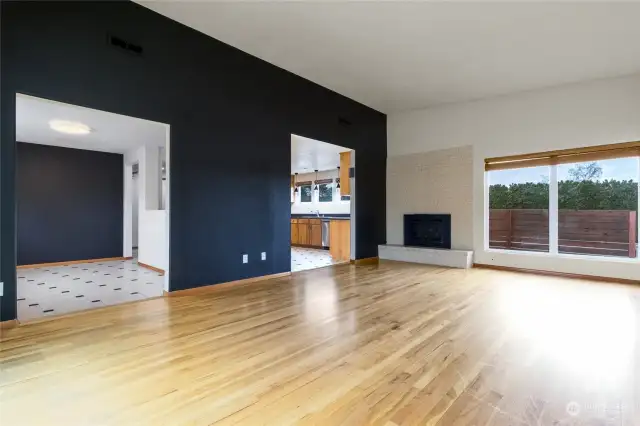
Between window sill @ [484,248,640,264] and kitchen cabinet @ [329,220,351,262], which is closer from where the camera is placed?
window sill @ [484,248,640,264]

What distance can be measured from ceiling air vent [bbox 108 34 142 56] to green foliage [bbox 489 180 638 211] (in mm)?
5792

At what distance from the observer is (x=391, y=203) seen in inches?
272

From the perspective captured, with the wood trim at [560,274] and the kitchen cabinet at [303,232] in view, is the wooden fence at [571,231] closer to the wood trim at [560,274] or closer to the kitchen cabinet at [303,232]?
the wood trim at [560,274]

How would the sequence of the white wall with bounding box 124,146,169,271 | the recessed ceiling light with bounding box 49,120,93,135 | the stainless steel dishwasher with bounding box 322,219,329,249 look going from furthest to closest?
the stainless steel dishwasher with bounding box 322,219,329,249, the white wall with bounding box 124,146,169,271, the recessed ceiling light with bounding box 49,120,93,135

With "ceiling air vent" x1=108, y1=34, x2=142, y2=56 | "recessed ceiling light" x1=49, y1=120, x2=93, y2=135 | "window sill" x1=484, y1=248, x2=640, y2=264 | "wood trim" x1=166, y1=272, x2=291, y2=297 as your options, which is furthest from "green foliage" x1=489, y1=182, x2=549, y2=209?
"recessed ceiling light" x1=49, y1=120, x2=93, y2=135

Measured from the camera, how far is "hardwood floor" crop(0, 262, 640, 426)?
1.53m

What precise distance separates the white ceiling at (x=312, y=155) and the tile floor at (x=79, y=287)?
323 cm

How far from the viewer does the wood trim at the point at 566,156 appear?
4648mm

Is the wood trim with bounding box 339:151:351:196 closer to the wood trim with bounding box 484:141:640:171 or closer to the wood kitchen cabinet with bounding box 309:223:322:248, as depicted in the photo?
Answer: the wood trim with bounding box 484:141:640:171

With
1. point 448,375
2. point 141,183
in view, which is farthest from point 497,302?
point 141,183

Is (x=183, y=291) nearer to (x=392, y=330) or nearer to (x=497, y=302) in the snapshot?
(x=392, y=330)

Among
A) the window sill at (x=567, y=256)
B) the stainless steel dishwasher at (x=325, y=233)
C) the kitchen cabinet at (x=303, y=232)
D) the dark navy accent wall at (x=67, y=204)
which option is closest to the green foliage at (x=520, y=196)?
the window sill at (x=567, y=256)

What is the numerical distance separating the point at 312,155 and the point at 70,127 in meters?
4.60
